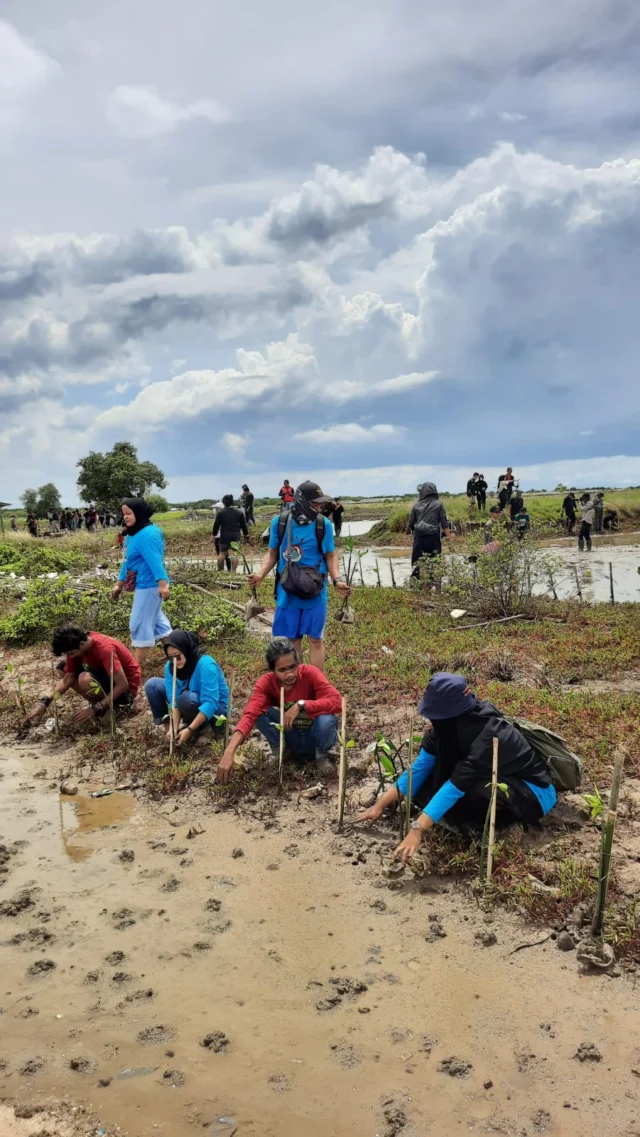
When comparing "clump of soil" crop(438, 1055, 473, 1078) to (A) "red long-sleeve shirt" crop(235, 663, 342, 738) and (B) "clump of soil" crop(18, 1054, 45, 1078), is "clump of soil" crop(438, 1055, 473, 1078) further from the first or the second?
(A) "red long-sleeve shirt" crop(235, 663, 342, 738)

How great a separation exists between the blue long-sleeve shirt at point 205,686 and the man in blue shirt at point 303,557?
836 millimetres

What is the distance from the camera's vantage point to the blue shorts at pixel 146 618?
702cm

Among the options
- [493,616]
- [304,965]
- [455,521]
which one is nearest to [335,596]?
[493,616]

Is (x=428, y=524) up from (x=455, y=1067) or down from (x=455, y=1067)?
up

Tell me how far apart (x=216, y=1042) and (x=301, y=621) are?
372 centimetres

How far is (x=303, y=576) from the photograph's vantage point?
6246mm

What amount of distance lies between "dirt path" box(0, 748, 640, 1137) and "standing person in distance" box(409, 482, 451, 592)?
7.65m

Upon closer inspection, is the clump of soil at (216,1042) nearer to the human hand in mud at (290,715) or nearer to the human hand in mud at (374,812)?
the human hand in mud at (374,812)

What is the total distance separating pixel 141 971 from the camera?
11.3ft

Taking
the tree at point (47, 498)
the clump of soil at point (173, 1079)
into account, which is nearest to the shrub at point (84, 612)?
the clump of soil at point (173, 1079)

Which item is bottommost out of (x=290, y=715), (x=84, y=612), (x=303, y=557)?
(x=290, y=715)

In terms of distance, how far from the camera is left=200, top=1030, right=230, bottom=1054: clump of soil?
9.81 feet

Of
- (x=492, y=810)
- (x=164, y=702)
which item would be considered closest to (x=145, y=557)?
(x=164, y=702)

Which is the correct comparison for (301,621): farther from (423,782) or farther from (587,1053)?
(587,1053)
